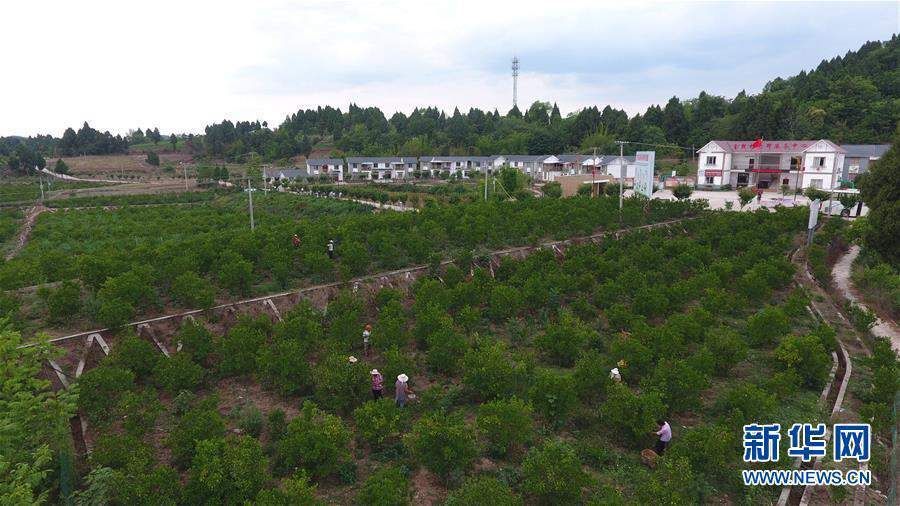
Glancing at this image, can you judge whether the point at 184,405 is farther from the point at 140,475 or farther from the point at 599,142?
the point at 599,142

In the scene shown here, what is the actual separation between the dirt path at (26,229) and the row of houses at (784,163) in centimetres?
6194

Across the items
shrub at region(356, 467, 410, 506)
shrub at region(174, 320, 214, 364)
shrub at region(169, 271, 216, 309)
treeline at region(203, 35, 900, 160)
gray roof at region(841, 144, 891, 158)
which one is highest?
treeline at region(203, 35, 900, 160)

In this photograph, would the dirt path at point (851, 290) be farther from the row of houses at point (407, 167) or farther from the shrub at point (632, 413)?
the row of houses at point (407, 167)

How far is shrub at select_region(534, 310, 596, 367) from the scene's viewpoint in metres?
14.2

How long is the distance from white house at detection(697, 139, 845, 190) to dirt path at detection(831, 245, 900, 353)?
2734 cm

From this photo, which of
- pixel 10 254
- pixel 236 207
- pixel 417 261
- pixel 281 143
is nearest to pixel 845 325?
pixel 417 261

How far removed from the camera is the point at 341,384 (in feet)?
38.2

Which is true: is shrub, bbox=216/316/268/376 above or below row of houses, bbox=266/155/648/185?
below

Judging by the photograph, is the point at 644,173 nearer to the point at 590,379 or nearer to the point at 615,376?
the point at 615,376

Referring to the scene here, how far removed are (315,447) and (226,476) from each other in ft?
4.90

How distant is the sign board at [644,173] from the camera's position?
45.6 metres

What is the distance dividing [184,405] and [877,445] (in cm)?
1510

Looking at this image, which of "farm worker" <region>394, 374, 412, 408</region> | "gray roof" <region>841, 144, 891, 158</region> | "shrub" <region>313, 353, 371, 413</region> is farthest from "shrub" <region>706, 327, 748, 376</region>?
"gray roof" <region>841, 144, 891, 158</region>

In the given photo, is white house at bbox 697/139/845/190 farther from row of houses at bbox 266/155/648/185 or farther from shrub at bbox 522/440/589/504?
shrub at bbox 522/440/589/504
